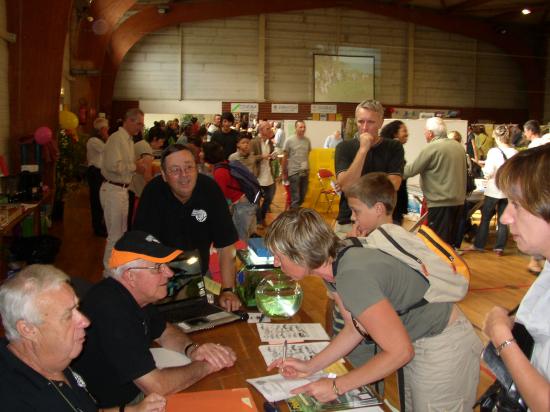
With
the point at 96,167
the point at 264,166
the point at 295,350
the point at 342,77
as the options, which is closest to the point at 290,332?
the point at 295,350

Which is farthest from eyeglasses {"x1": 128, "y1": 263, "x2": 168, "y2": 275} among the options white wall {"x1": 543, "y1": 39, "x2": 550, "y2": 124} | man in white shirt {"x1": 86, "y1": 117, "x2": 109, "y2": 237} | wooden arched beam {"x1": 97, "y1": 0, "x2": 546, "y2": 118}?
white wall {"x1": 543, "y1": 39, "x2": 550, "y2": 124}

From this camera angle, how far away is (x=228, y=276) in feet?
8.84

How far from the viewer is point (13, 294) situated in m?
1.33

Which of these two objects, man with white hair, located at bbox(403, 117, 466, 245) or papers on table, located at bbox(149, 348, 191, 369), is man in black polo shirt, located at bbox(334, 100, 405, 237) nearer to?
papers on table, located at bbox(149, 348, 191, 369)

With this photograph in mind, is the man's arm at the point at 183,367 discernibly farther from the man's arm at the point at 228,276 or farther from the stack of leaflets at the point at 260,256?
the stack of leaflets at the point at 260,256

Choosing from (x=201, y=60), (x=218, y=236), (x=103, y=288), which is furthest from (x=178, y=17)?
(x=103, y=288)

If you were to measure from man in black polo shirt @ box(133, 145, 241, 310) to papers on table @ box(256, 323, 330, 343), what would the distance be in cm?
50

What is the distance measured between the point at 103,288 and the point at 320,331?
0.91 meters

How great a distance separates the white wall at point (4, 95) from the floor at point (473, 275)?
4.94 ft

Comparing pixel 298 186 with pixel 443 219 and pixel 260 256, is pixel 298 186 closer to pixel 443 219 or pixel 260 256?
pixel 443 219

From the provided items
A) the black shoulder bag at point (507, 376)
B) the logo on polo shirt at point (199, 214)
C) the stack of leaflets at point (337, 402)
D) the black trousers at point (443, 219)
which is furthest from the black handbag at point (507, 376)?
the black trousers at point (443, 219)

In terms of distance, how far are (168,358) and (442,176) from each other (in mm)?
4079

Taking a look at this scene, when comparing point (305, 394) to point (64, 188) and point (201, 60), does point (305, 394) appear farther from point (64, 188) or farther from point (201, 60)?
point (201, 60)

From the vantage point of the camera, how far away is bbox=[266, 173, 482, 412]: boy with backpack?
151 cm
